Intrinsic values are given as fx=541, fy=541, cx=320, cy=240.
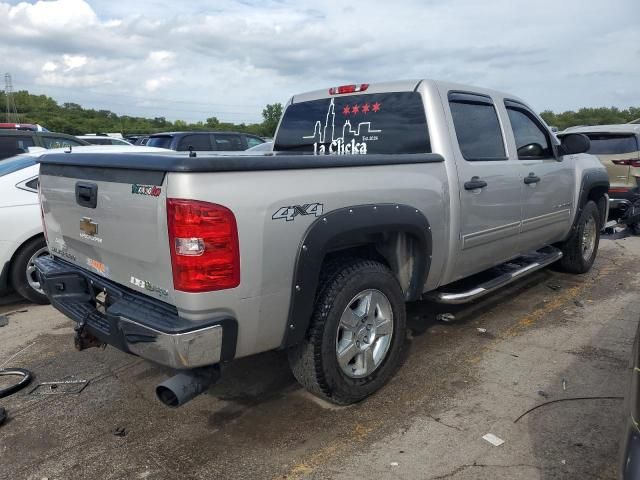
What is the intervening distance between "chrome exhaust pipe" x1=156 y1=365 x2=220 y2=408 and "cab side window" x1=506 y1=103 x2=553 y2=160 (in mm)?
3286

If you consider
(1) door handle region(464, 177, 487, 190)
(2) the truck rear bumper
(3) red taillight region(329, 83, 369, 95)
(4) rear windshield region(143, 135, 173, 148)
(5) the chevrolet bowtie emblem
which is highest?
(3) red taillight region(329, 83, 369, 95)

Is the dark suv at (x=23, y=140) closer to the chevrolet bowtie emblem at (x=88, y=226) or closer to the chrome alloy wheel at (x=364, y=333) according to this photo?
the chevrolet bowtie emblem at (x=88, y=226)

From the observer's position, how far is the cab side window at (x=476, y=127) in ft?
13.2

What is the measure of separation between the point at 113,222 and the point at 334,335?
4.41 feet

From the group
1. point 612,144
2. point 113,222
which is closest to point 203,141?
point 612,144

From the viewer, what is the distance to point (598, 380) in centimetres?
361

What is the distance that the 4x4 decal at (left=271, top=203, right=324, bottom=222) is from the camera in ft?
8.65

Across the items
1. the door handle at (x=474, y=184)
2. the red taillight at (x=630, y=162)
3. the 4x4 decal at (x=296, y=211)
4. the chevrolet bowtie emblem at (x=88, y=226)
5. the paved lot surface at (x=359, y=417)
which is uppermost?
the 4x4 decal at (x=296, y=211)

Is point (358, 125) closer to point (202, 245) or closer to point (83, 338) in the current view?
point (202, 245)

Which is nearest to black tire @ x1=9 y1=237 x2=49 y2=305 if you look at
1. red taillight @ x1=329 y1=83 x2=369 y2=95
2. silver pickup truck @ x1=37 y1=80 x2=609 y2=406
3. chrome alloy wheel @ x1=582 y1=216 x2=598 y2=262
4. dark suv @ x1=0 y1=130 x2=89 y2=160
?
silver pickup truck @ x1=37 y1=80 x2=609 y2=406

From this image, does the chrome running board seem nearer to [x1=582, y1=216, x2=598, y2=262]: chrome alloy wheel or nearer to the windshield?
[x1=582, y1=216, x2=598, y2=262]: chrome alloy wheel

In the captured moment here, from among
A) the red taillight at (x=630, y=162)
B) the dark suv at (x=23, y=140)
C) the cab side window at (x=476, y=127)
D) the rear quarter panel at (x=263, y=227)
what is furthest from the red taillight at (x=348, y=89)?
the red taillight at (x=630, y=162)

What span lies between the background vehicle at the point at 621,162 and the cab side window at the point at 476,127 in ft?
16.3

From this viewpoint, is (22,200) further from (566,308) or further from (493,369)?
(566,308)
